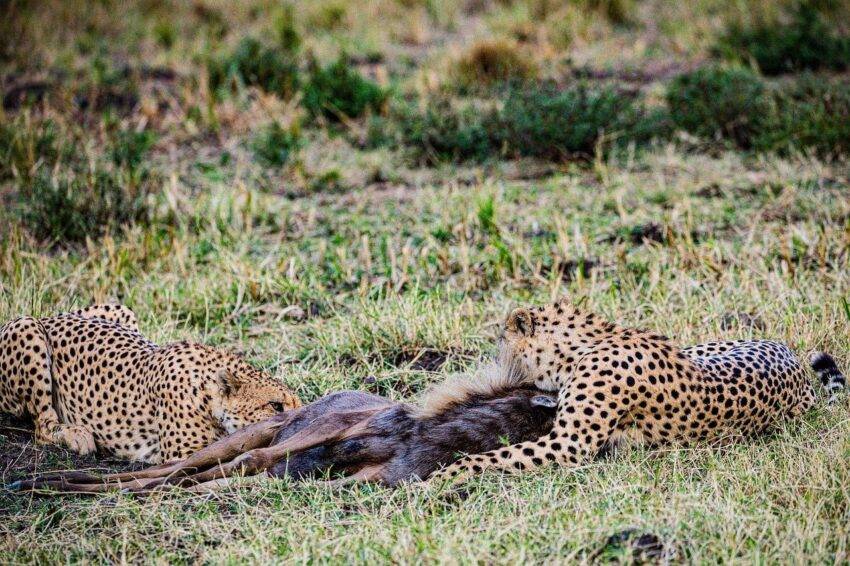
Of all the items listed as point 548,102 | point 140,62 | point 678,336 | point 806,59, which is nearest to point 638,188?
point 548,102

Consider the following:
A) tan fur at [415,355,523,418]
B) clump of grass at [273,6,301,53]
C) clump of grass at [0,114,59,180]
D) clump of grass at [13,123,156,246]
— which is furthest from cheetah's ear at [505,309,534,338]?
clump of grass at [273,6,301,53]

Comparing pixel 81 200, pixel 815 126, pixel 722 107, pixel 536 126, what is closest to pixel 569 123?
pixel 536 126

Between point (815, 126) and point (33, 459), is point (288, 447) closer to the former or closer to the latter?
point (33, 459)

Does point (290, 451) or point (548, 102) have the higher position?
point (548, 102)

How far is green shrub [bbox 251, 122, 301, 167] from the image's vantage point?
816cm

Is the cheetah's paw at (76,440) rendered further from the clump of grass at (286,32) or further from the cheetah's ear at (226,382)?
the clump of grass at (286,32)

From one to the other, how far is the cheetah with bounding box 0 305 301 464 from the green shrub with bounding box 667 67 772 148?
4.96 metres

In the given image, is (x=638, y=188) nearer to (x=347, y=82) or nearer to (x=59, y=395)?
(x=347, y=82)

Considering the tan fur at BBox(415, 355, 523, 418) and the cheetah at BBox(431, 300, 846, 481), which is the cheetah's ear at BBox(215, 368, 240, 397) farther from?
the cheetah at BBox(431, 300, 846, 481)

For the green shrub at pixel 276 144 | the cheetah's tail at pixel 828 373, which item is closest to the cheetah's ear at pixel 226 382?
the cheetah's tail at pixel 828 373

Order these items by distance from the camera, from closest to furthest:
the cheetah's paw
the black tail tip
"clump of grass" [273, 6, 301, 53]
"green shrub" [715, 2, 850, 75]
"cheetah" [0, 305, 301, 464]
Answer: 1. "cheetah" [0, 305, 301, 464]
2. the cheetah's paw
3. the black tail tip
4. "green shrub" [715, 2, 850, 75]
5. "clump of grass" [273, 6, 301, 53]

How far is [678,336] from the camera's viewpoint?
511cm

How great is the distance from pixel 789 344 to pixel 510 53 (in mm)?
5129

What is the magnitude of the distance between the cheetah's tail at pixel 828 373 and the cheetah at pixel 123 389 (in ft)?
7.11
